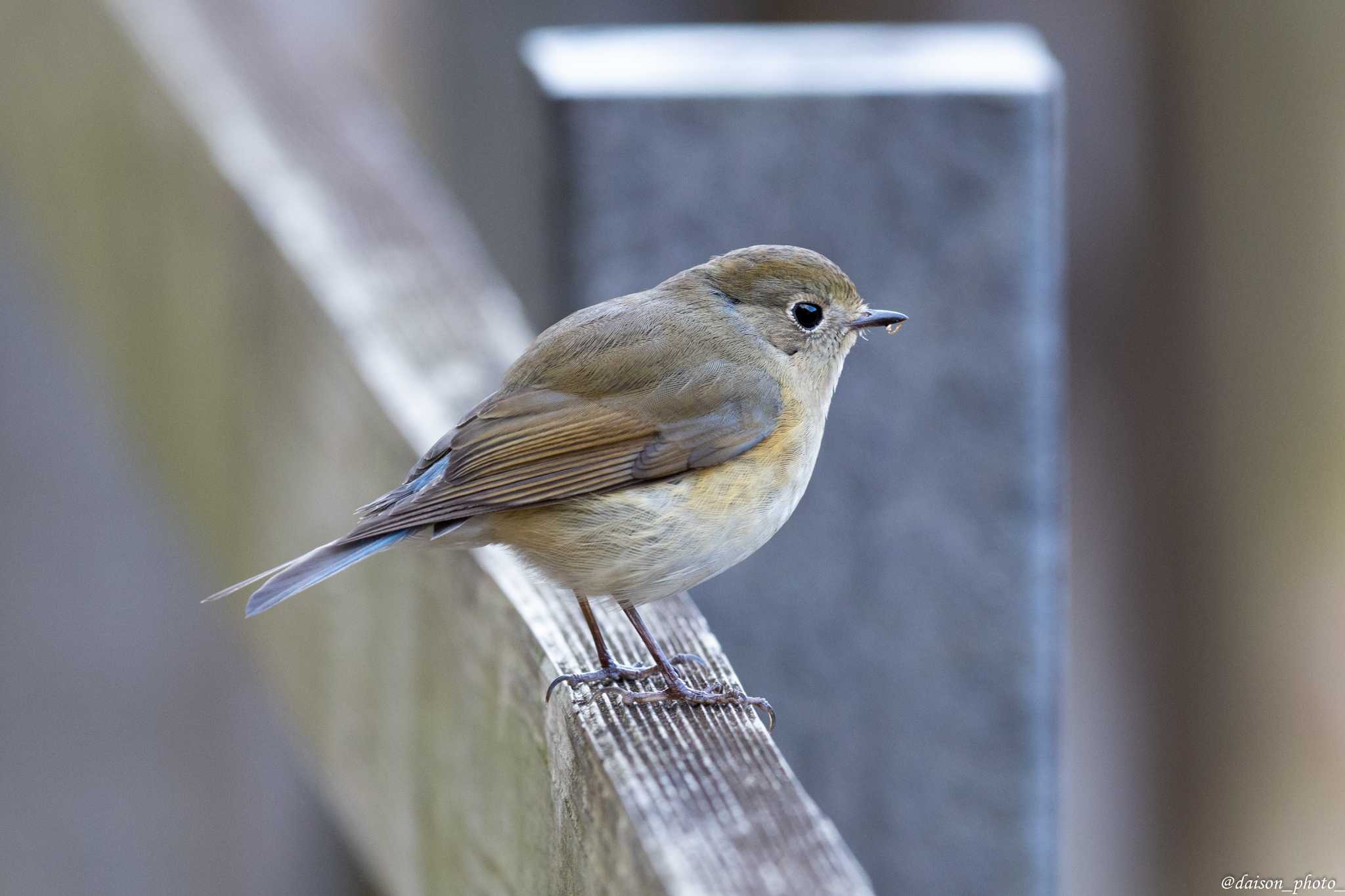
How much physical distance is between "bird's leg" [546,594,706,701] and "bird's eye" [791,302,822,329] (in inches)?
29.8

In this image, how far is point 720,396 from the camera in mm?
2406

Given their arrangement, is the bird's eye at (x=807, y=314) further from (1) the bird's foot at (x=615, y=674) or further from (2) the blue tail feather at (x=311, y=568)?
(2) the blue tail feather at (x=311, y=568)

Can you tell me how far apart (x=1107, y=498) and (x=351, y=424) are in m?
3.78

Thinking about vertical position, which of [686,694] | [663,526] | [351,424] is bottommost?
[686,694]

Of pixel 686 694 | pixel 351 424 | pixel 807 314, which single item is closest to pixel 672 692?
pixel 686 694

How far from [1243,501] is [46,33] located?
3508 mm

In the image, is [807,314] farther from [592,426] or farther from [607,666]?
[607,666]

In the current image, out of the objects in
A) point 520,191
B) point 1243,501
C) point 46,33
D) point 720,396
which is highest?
point 46,33

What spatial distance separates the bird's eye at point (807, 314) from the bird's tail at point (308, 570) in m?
0.98

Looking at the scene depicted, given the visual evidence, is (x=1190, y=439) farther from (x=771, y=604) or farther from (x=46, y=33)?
(x=46, y=33)

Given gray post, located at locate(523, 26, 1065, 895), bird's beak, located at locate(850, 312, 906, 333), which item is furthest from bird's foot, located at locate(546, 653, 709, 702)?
bird's beak, located at locate(850, 312, 906, 333)

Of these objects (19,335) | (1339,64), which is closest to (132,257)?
(19,335)

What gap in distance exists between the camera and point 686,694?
1.61 m

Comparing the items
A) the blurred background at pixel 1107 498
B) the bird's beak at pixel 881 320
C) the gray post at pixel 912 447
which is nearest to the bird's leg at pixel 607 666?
the gray post at pixel 912 447
